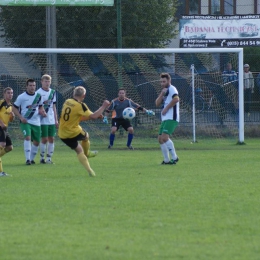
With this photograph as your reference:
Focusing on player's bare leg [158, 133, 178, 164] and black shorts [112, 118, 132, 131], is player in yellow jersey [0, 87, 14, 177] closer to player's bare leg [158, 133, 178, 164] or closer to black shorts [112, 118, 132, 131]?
player's bare leg [158, 133, 178, 164]

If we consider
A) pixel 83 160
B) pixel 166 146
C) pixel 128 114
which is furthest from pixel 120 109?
pixel 83 160

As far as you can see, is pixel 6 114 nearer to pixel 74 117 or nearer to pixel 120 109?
pixel 74 117

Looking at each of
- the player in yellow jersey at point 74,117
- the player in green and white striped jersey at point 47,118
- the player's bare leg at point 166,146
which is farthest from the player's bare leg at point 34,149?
the player in yellow jersey at point 74,117

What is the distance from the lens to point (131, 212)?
8.77m

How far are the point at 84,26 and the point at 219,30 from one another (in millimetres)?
5462

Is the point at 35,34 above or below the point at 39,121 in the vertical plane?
above

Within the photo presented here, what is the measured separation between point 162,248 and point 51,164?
9.45 metres

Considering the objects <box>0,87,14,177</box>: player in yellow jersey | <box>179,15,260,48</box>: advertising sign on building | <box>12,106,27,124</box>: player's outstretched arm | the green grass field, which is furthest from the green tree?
the green grass field

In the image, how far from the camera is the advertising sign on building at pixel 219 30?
26.7 metres

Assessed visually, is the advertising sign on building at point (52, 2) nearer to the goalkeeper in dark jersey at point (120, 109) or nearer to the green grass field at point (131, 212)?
the goalkeeper in dark jersey at point (120, 109)

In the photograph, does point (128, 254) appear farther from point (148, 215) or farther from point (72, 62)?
point (72, 62)

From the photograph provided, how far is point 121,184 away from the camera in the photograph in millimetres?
11711

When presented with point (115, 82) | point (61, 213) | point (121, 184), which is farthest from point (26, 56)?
point (61, 213)

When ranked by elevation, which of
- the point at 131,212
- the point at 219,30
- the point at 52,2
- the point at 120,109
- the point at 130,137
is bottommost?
the point at 131,212
